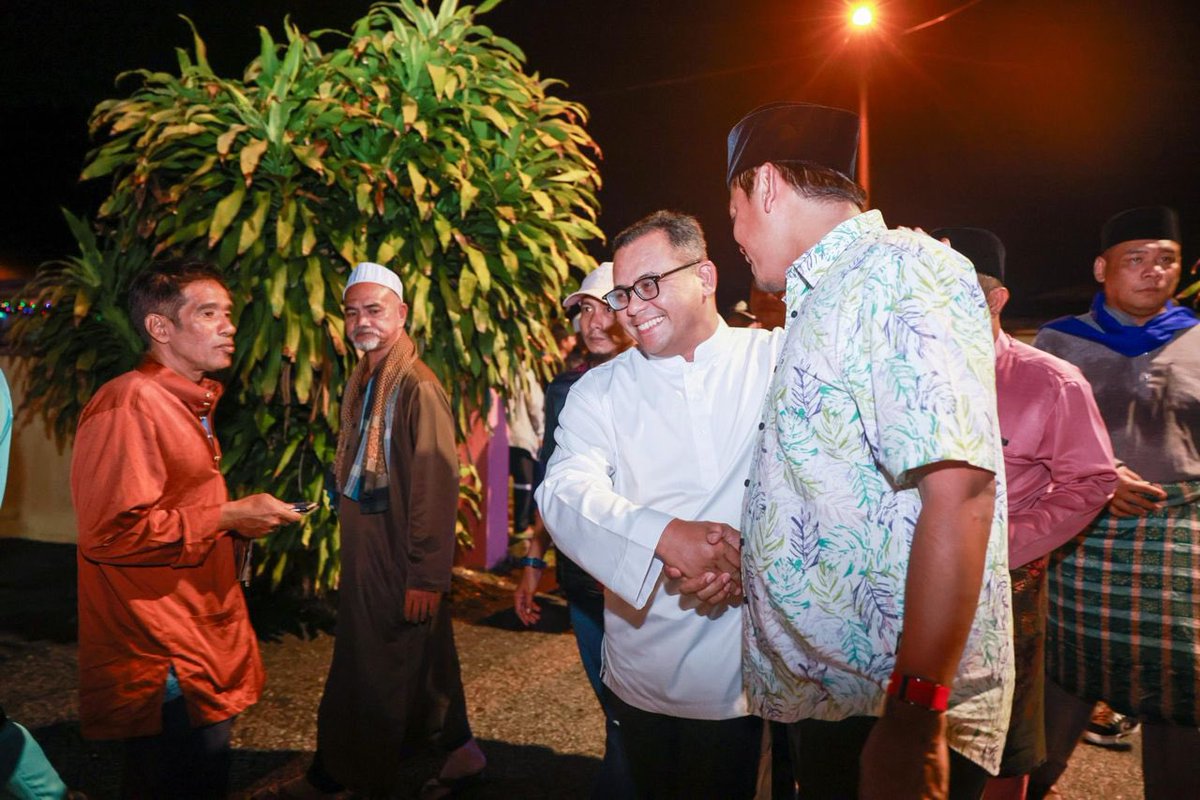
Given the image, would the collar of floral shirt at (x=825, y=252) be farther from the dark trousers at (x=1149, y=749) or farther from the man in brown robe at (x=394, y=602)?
the dark trousers at (x=1149, y=749)

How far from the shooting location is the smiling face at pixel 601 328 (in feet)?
12.8

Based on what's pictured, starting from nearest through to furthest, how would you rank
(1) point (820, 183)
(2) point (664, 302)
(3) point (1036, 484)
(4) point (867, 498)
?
(4) point (867, 498) < (1) point (820, 183) < (2) point (664, 302) < (3) point (1036, 484)

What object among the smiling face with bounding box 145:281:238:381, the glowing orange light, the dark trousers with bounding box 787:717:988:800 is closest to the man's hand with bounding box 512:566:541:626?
the smiling face with bounding box 145:281:238:381

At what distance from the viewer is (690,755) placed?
2.36 m

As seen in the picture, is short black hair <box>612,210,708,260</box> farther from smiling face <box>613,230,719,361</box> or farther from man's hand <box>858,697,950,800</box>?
man's hand <box>858,697,950,800</box>

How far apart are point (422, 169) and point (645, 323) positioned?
3007mm

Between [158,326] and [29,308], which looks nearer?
[158,326]

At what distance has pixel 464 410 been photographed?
5551mm

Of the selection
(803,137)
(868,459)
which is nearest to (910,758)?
(868,459)

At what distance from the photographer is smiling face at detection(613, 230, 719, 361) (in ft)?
8.09

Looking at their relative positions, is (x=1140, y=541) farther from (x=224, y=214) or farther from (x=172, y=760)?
(x=224, y=214)

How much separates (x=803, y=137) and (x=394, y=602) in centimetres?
252

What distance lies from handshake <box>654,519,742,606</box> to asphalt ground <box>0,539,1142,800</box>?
2049 mm

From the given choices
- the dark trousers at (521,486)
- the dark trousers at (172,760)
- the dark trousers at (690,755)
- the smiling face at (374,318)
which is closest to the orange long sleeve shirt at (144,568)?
the dark trousers at (172,760)
